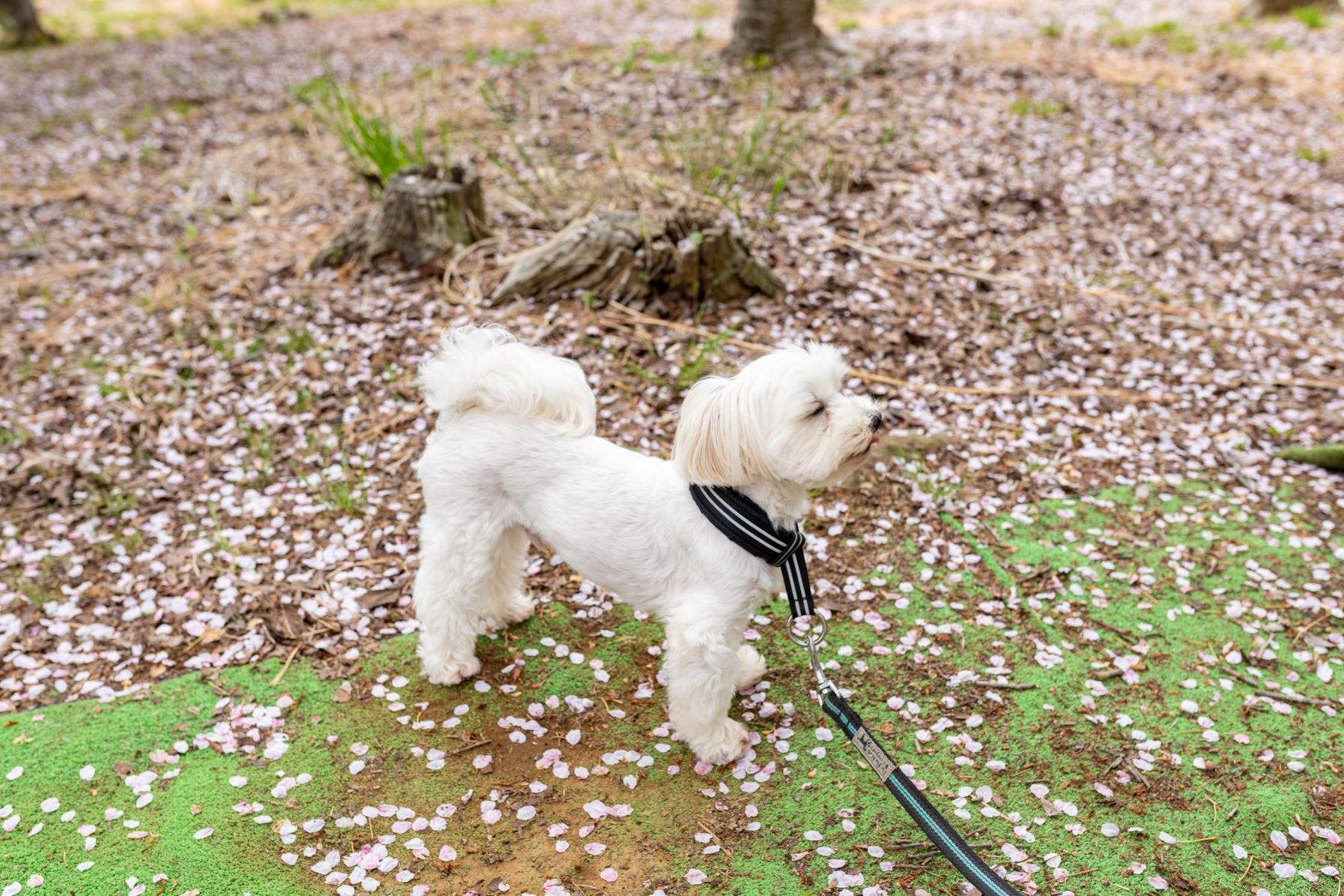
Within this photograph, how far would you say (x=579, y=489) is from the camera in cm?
342

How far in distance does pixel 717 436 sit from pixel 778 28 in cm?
886

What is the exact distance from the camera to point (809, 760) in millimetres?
3574

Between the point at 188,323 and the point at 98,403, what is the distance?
89cm

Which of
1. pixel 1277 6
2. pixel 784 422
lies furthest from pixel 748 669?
pixel 1277 6

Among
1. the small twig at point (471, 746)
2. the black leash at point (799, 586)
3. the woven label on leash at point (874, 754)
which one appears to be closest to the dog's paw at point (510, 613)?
the small twig at point (471, 746)

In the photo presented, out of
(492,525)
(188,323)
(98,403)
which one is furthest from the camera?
(188,323)

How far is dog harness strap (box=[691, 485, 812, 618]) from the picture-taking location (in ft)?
10.2

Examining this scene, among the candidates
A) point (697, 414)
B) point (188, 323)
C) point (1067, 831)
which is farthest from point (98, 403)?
point (1067, 831)

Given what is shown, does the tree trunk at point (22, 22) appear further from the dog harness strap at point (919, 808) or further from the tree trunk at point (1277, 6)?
the tree trunk at point (1277, 6)

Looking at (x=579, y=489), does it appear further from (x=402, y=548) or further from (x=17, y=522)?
(x=17, y=522)

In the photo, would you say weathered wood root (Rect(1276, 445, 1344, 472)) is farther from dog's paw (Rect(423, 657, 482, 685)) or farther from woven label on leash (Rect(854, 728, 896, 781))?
dog's paw (Rect(423, 657, 482, 685))

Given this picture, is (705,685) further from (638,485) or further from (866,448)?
(866,448)

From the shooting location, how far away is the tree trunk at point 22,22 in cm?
1647

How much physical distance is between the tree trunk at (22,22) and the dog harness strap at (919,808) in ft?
65.7
